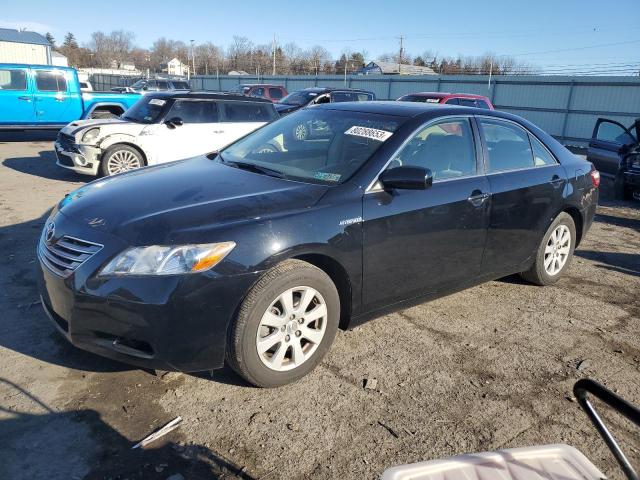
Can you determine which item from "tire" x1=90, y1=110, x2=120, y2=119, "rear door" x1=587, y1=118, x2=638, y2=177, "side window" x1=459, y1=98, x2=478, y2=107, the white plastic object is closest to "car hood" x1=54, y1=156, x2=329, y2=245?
the white plastic object

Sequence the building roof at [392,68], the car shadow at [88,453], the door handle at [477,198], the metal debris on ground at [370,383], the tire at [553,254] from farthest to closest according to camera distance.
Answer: the building roof at [392,68]
the tire at [553,254]
the door handle at [477,198]
the metal debris on ground at [370,383]
the car shadow at [88,453]

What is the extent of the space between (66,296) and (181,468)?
3.76 ft

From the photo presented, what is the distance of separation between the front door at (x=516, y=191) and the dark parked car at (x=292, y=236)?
0.01 meters

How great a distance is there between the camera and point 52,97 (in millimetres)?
13391

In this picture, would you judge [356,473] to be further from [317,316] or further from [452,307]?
[452,307]

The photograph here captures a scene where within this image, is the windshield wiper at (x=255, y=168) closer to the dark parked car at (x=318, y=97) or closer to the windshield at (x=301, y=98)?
the dark parked car at (x=318, y=97)

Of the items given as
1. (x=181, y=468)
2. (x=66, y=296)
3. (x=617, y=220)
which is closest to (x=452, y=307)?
(x=181, y=468)

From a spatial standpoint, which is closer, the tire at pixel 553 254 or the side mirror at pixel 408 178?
the side mirror at pixel 408 178

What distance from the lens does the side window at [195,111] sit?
906 centimetres

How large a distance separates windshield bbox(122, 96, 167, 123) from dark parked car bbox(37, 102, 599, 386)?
5292 millimetres

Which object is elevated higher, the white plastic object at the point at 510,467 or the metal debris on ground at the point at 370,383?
the white plastic object at the point at 510,467

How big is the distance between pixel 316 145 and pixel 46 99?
12228 millimetres

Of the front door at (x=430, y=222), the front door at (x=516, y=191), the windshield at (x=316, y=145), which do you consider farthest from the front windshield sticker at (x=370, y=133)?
the front door at (x=516, y=191)

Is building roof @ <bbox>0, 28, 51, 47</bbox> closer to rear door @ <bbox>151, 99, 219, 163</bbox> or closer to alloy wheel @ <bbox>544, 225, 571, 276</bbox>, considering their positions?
rear door @ <bbox>151, 99, 219, 163</bbox>
